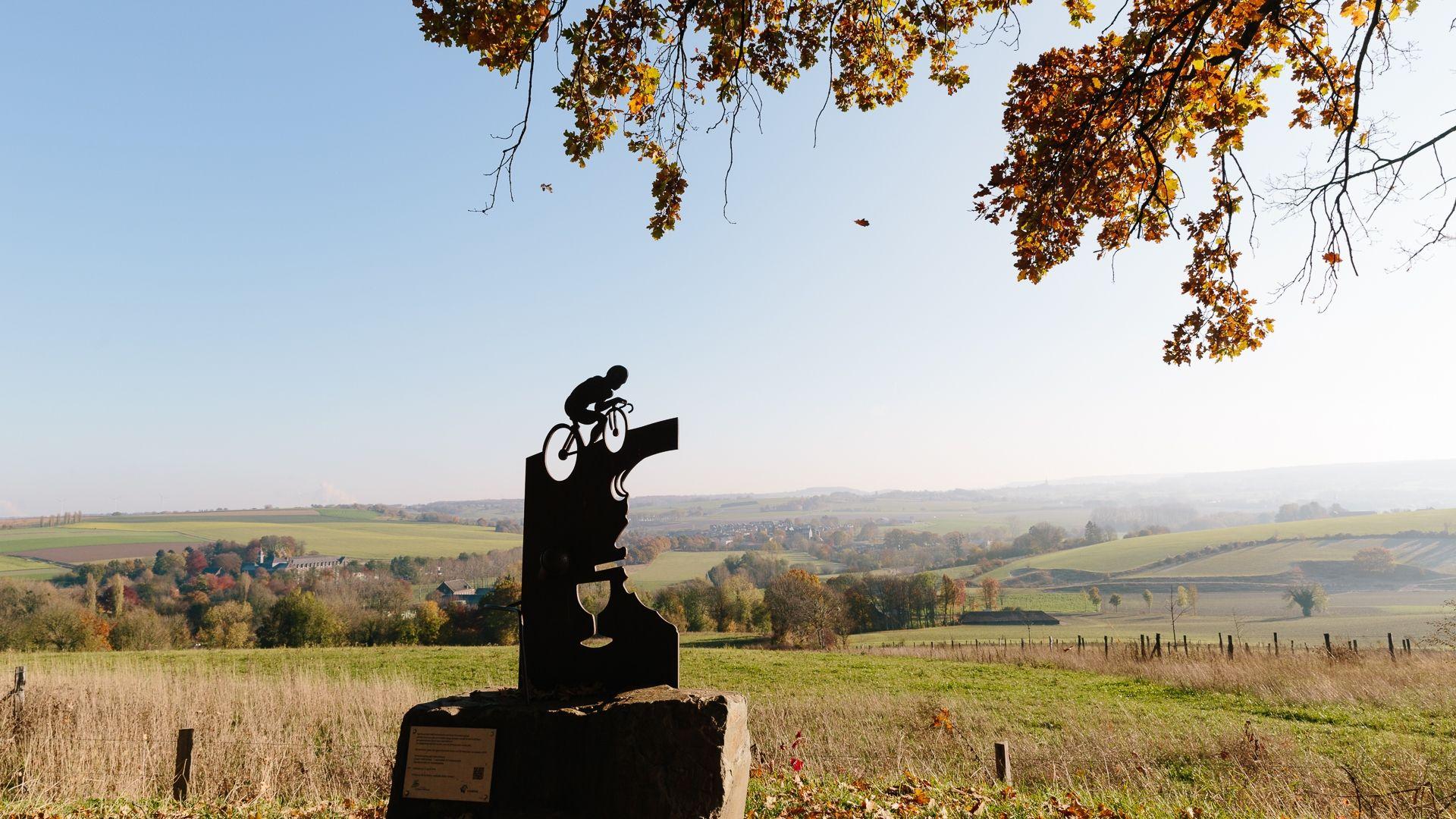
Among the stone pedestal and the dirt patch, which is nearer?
the stone pedestal

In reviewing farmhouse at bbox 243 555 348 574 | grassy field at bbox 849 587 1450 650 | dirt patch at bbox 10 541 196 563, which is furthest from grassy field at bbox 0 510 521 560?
grassy field at bbox 849 587 1450 650

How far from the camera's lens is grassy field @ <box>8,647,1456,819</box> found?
24.5 feet

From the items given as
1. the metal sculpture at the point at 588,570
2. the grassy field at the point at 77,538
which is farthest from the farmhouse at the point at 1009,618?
the grassy field at the point at 77,538

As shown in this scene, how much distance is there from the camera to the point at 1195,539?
90.1 meters

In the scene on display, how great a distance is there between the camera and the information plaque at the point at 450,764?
14.1 ft

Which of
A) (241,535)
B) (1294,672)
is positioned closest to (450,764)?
(1294,672)

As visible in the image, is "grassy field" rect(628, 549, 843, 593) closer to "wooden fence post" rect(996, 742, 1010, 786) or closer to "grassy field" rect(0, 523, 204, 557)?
"wooden fence post" rect(996, 742, 1010, 786)

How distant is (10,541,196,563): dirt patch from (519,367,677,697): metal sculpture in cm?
9166

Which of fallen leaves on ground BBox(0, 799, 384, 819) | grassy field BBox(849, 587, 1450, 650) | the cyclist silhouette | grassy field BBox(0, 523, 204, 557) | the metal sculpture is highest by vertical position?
the cyclist silhouette

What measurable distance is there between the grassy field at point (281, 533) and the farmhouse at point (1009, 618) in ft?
185

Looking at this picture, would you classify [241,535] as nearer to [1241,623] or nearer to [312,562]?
[312,562]

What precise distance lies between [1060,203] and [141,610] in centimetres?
4843

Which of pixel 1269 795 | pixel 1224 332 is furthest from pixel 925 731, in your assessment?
pixel 1224 332

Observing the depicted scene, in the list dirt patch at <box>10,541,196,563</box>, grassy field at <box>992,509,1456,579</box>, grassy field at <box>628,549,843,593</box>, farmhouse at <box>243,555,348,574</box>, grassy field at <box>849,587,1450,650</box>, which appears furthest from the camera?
grassy field at <box>992,509,1456,579</box>
